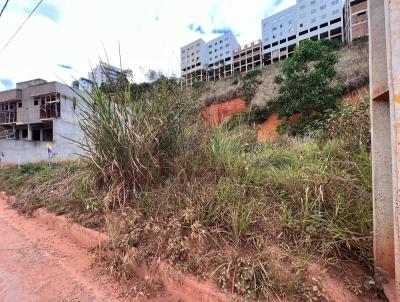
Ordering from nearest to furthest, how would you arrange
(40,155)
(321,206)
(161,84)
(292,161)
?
(321,206), (292,161), (161,84), (40,155)

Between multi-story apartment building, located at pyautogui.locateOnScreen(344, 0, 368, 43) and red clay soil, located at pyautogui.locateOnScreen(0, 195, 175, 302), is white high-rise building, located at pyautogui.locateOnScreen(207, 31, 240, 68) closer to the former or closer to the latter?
multi-story apartment building, located at pyautogui.locateOnScreen(344, 0, 368, 43)

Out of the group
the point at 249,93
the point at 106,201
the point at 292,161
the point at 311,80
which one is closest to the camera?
the point at 106,201

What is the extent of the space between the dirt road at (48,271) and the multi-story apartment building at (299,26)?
52.7 m

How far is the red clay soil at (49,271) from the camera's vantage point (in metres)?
1.80

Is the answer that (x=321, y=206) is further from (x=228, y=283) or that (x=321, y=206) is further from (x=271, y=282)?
(x=228, y=283)

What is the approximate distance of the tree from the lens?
1273cm

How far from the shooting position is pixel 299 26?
173 feet

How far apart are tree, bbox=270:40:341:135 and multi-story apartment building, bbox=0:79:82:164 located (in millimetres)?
15225

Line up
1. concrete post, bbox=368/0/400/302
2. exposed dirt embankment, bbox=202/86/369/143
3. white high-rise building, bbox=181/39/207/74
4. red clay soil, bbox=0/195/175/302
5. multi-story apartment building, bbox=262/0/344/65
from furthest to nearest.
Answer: multi-story apartment building, bbox=262/0/344/65 < white high-rise building, bbox=181/39/207/74 < exposed dirt embankment, bbox=202/86/369/143 < red clay soil, bbox=0/195/175/302 < concrete post, bbox=368/0/400/302

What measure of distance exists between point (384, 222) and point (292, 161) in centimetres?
143

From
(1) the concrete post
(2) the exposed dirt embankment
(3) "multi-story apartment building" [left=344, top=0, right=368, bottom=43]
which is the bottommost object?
(1) the concrete post

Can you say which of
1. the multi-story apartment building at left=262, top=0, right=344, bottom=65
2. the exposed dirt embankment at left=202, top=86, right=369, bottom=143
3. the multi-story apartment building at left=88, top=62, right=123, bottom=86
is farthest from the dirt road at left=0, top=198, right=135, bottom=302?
the multi-story apartment building at left=262, top=0, right=344, bottom=65

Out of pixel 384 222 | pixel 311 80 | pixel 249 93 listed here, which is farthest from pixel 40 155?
pixel 384 222

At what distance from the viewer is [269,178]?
96.1 inches
